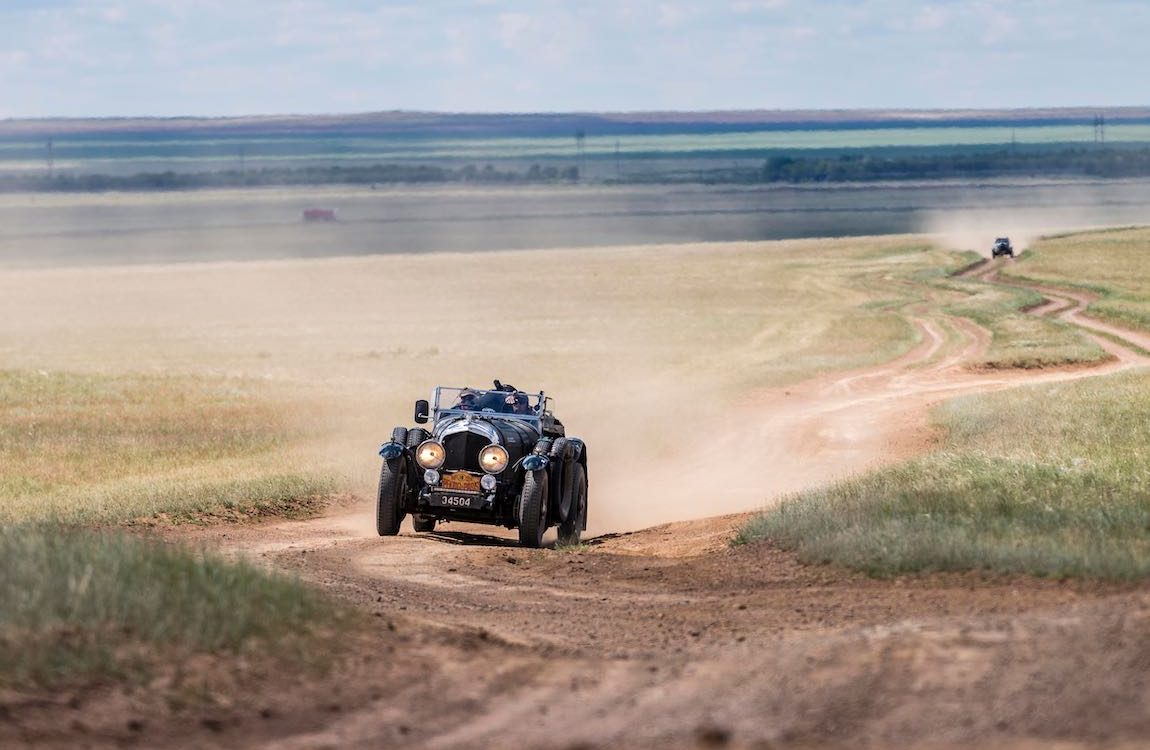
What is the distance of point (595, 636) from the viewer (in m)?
12.2

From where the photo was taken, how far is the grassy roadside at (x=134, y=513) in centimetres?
966

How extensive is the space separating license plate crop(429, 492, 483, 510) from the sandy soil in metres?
3.28

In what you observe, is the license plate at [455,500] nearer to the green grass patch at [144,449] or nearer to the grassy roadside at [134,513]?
the grassy roadside at [134,513]

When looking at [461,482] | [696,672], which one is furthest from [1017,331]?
[696,672]

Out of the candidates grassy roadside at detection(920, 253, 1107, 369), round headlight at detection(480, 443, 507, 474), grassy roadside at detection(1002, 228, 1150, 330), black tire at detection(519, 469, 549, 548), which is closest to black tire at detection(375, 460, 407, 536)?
round headlight at detection(480, 443, 507, 474)

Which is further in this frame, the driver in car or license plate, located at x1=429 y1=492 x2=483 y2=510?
the driver in car

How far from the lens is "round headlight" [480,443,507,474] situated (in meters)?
19.1

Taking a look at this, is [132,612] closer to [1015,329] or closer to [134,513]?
[134,513]

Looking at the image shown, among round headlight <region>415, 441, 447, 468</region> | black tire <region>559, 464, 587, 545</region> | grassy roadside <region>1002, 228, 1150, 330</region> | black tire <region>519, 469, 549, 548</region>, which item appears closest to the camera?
black tire <region>519, 469, 549, 548</region>

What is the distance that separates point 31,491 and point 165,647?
17286 mm

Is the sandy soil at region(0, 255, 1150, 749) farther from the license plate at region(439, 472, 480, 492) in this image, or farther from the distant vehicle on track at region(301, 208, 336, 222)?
the distant vehicle on track at region(301, 208, 336, 222)

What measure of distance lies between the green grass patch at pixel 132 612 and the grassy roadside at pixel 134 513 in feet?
0.04

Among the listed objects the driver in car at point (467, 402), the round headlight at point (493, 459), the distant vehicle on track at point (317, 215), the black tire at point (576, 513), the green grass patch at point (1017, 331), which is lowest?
the black tire at point (576, 513)

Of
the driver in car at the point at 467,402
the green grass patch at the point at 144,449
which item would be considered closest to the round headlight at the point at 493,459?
the driver in car at the point at 467,402
